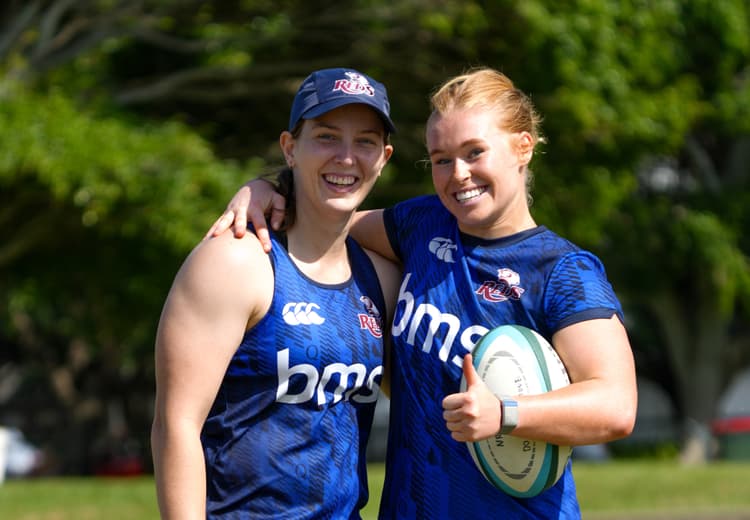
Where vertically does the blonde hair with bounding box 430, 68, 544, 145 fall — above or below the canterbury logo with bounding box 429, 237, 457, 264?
→ above

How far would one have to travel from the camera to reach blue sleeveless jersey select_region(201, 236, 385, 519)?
133 inches

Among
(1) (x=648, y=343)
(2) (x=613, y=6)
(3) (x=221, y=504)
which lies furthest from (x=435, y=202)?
(1) (x=648, y=343)

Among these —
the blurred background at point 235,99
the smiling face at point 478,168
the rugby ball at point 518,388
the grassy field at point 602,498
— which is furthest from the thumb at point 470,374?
the blurred background at point 235,99

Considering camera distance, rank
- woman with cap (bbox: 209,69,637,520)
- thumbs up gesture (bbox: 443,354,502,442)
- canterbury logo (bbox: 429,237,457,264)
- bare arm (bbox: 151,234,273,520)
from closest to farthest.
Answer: thumbs up gesture (bbox: 443,354,502,442)
bare arm (bbox: 151,234,273,520)
woman with cap (bbox: 209,69,637,520)
canterbury logo (bbox: 429,237,457,264)

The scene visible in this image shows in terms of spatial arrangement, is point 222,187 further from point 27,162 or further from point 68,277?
point 68,277

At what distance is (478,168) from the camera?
3.54 metres

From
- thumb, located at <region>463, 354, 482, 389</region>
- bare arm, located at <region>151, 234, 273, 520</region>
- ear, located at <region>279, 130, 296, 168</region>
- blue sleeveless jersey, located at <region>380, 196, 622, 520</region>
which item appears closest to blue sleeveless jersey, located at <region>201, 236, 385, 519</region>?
A: bare arm, located at <region>151, 234, 273, 520</region>

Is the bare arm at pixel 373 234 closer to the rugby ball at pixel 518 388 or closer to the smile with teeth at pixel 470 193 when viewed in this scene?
the smile with teeth at pixel 470 193

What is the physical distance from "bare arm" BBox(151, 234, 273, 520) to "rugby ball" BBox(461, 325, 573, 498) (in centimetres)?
73

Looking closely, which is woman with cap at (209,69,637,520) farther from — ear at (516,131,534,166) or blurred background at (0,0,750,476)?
blurred background at (0,0,750,476)

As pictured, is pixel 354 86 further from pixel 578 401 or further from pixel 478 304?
pixel 578 401

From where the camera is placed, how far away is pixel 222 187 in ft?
40.4

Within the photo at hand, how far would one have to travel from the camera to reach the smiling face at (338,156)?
3.57 m

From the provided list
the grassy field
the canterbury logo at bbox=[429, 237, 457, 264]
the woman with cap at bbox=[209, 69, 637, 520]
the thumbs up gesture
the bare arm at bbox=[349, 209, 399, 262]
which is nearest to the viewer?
the thumbs up gesture
